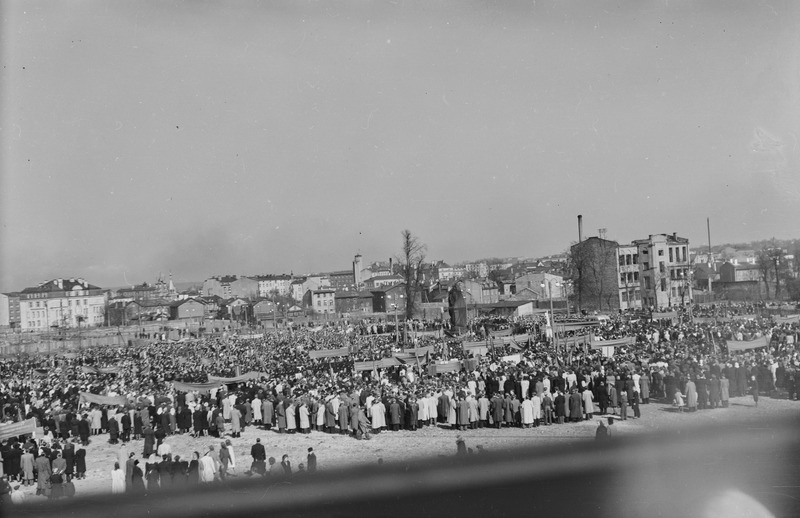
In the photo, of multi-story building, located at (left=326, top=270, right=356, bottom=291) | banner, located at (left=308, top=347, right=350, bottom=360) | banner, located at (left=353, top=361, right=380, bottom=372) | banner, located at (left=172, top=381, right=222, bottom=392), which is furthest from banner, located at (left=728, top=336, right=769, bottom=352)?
multi-story building, located at (left=326, top=270, right=356, bottom=291)

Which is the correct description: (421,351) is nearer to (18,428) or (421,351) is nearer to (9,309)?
(18,428)

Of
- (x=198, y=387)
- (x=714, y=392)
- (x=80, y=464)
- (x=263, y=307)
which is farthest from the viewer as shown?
(x=263, y=307)

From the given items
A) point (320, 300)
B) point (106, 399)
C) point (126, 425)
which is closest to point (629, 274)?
point (106, 399)

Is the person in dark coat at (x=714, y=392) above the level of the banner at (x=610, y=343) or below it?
below

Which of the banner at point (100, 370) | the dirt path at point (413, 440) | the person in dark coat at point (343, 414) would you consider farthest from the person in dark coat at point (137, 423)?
the banner at point (100, 370)

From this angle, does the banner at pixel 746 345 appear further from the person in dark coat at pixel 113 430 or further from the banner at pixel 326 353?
the person in dark coat at pixel 113 430

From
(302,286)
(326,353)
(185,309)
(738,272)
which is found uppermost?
(302,286)

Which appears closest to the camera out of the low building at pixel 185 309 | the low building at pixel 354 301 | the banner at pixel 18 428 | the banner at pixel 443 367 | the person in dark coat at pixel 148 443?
the banner at pixel 18 428
